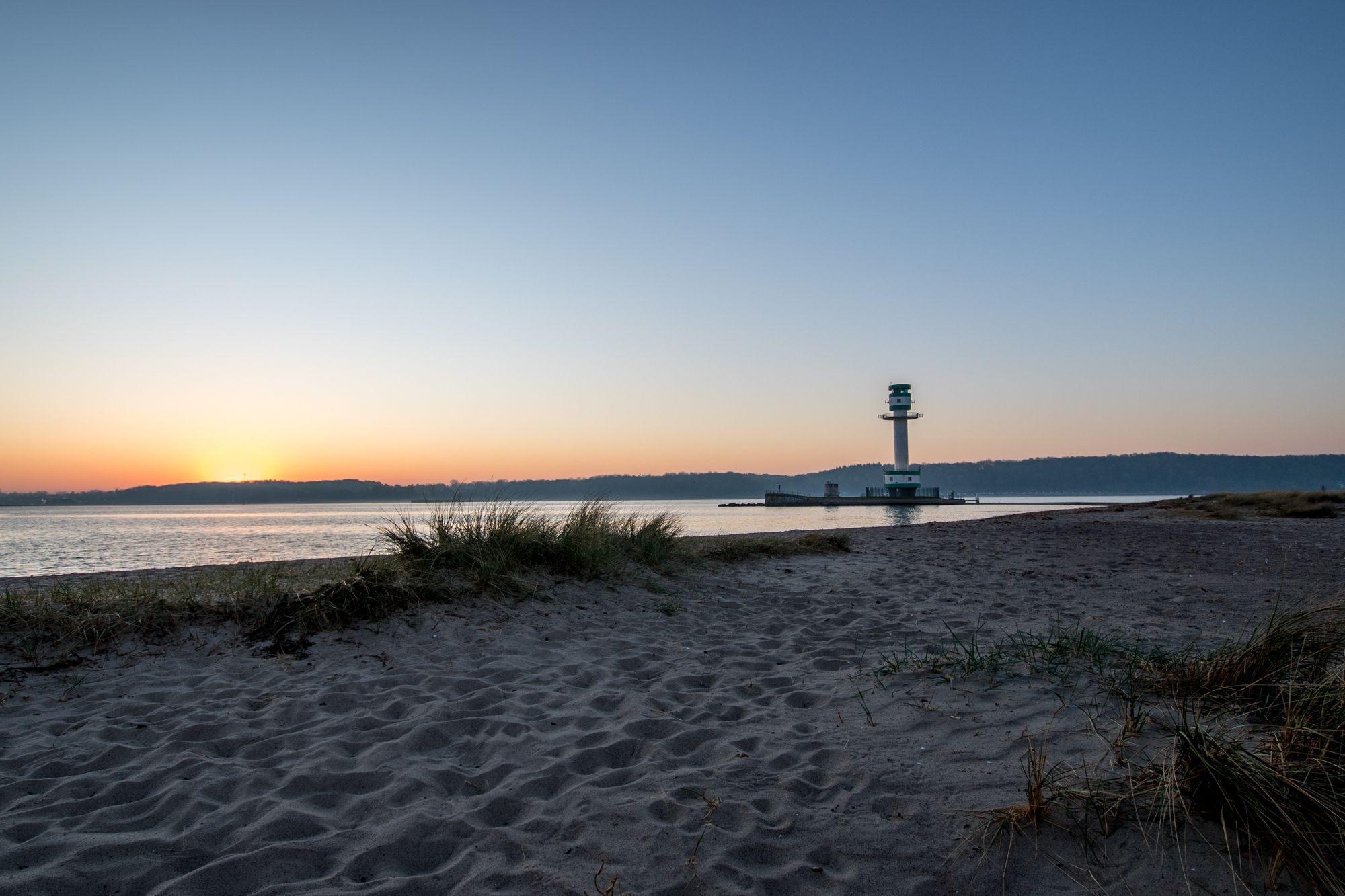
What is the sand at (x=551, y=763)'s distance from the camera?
84.5 inches

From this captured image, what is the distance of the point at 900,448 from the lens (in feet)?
195

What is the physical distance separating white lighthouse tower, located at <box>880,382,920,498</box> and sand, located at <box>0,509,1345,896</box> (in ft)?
180

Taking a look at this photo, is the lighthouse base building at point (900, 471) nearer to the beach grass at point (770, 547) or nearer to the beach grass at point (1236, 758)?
the beach grass at point (770, 547)

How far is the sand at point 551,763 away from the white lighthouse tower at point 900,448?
54968mm

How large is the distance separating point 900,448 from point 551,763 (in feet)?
197

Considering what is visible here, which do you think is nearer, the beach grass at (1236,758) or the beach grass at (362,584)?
the beach grass at (1236,758)

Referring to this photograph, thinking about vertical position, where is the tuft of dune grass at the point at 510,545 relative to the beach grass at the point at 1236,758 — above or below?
above

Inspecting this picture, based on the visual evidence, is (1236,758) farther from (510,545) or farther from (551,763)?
(510,545)

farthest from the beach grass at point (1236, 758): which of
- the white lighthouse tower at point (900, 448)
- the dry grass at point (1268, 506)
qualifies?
the white lighthouse tower at point (900, 448)

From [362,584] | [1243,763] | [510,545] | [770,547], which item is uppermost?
[510,545]

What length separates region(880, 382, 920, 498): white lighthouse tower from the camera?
58781 millimetres

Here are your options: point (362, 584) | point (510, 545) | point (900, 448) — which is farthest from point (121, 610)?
point (900, 448)

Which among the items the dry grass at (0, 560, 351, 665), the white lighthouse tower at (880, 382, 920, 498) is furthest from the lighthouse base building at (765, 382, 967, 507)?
the dry grass at (0, 560, 351, 665)

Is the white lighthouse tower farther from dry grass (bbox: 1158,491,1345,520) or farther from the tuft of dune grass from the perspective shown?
the tuft of dune grass
